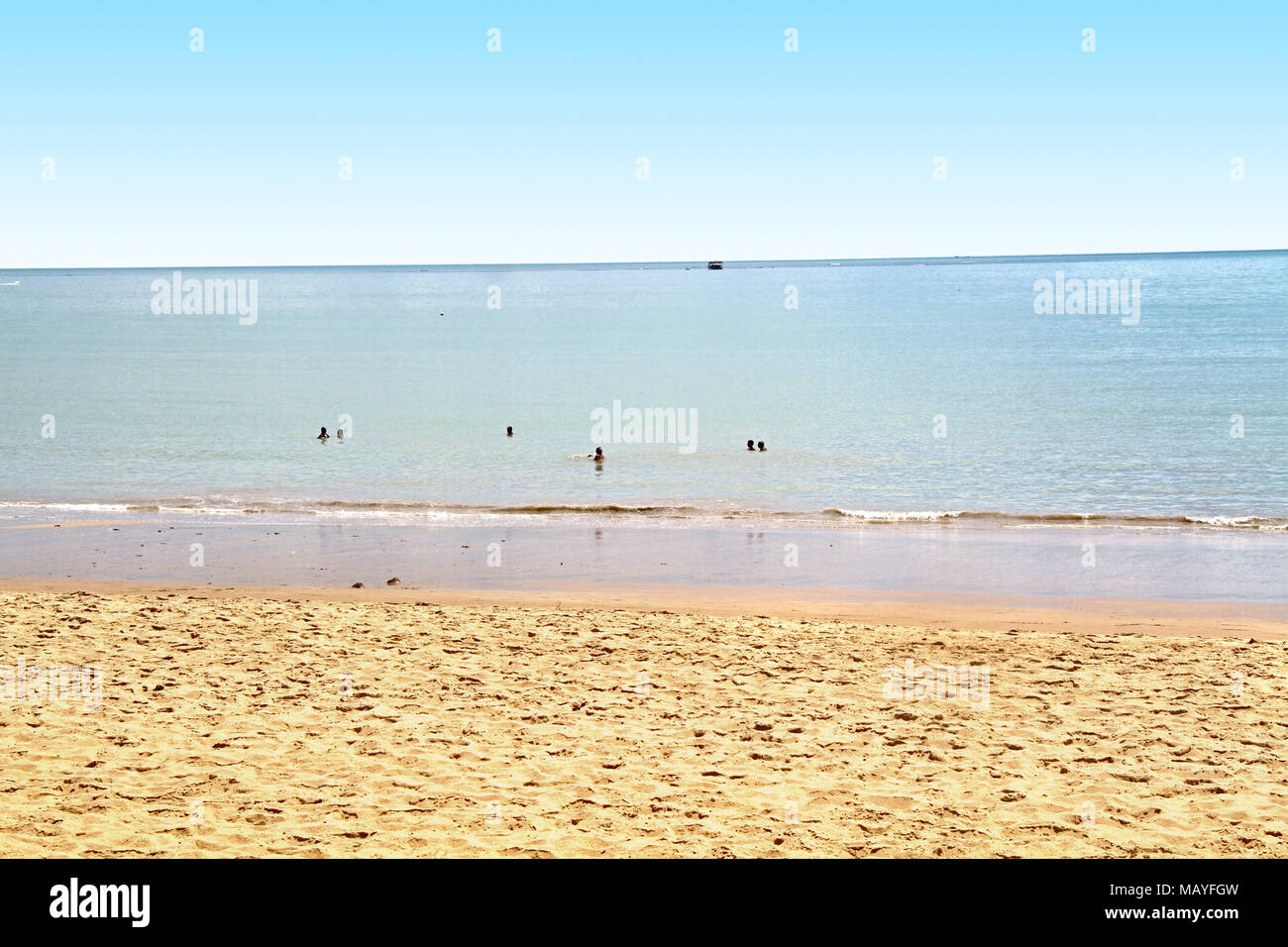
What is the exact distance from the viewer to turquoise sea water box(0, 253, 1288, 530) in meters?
27.6

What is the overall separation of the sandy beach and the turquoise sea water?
11.3 m

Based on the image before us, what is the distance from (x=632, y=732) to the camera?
1034 centimetres

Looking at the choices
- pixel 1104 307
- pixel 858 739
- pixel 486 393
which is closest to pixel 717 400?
pixel 486 393

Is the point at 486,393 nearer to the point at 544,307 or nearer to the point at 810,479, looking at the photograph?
the point at 810,479

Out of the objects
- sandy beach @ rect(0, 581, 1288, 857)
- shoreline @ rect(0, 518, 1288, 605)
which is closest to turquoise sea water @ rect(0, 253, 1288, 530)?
shoreline @ rect(0, 518, 1288, 605)

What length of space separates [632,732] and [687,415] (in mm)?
35095

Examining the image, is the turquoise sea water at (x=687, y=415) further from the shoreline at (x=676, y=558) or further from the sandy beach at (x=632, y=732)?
the sandy beach at (x=632, y=732)

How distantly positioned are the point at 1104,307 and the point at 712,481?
105m

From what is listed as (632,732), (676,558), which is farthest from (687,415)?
(632,732)

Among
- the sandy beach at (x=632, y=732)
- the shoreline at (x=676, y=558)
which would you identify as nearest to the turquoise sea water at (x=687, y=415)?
the shoreline at (x=676, y=558)

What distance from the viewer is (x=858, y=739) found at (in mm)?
10109
